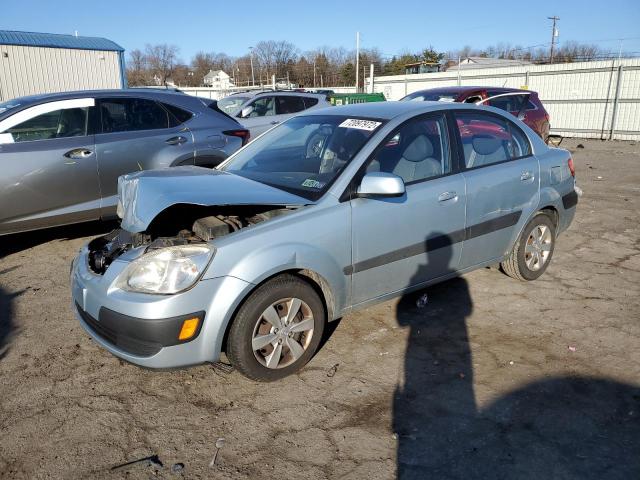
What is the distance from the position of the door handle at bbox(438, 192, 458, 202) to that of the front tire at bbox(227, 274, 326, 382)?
4.03 feet

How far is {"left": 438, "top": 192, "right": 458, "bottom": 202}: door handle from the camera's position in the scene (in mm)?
3758

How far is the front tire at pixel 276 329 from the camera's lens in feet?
9.78

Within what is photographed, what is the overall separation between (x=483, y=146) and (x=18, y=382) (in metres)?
3.87

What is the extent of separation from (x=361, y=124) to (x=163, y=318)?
6.58ft

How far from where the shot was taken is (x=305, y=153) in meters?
3.96

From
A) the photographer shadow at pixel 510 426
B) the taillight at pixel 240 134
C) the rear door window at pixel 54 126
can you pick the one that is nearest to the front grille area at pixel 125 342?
the photographer shadow at pixel 510 426

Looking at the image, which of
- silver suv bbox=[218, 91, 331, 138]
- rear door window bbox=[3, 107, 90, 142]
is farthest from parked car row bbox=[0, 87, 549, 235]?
silver suv bbox=[218, 91, 331, 138]

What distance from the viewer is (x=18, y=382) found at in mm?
3275

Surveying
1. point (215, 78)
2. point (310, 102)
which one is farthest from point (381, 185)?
point (215, 78)

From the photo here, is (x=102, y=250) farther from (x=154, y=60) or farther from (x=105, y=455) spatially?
(x=154, y=60)

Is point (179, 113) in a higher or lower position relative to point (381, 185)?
higher

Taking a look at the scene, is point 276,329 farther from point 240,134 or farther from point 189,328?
point 240,134

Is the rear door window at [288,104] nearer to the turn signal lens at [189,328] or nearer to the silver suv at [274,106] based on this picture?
the silver suv at [274,106]

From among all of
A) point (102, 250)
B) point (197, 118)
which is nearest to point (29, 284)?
point (102, 250)
